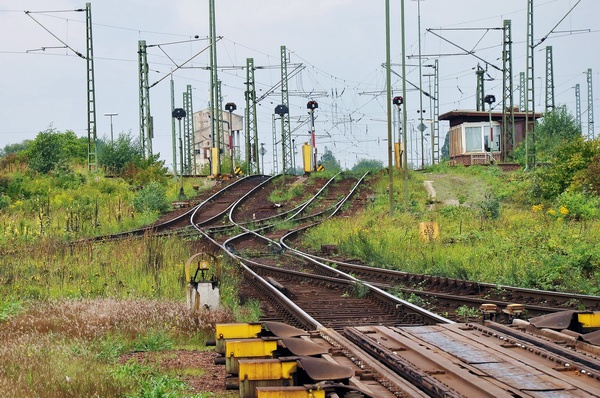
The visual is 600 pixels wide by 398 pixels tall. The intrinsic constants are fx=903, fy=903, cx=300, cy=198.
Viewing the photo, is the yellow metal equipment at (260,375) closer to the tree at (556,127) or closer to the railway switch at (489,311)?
the railway switch at (489,311)

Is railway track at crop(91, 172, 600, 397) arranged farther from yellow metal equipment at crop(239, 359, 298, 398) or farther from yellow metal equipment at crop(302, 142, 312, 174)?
yellow metal equipment at crop(302, 142, 312, 174)

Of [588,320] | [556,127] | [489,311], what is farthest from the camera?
[556,127]

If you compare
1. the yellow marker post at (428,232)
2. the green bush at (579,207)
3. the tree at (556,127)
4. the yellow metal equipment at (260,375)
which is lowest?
the yellow metal equipment at (260,375)

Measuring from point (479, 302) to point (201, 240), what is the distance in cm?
1387

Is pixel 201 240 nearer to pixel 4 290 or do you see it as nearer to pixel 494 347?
pixel 4 290

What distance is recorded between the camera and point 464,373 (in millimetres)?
6805

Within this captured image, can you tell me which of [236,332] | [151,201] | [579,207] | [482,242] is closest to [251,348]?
[236,332]

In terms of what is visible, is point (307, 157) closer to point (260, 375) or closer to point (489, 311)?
point (489, 311)

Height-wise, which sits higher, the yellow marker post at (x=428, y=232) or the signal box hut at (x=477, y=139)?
the signal box hut at (x=477, y=139)

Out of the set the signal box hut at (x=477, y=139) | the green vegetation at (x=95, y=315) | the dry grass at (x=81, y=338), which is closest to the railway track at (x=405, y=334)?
the green vegetation at (x=95, y=315)

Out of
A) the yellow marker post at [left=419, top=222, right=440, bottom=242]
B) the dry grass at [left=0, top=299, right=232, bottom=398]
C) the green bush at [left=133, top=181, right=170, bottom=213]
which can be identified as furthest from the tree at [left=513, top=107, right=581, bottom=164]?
the dry grass at [left=0, top=299, right=232, bottom=398]

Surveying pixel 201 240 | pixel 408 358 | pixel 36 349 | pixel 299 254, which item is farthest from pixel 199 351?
pixel 201 240

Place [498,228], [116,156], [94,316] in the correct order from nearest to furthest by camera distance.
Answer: [94,316] → [498,228] → [116,156]

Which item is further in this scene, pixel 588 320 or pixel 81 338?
pixel 81 338
